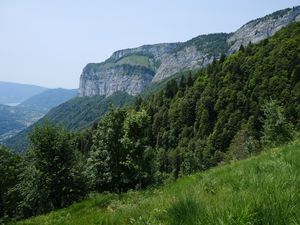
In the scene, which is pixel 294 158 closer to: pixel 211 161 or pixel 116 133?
pixel 116 133

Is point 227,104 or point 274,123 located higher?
point 274,123

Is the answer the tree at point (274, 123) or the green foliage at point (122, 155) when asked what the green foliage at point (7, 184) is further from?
the tree at point (274, 123)

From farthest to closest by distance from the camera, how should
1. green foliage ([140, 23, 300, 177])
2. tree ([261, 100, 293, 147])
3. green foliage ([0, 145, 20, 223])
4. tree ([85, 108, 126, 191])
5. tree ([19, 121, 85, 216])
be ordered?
green foliage ([140, 23, 300, 177])
green foliage ([0, 145, 20, 223])
tree ([19, 121, 85, 216])
tree ([85, 108, 126, 191])
tree ([261, 100, 293, 147])

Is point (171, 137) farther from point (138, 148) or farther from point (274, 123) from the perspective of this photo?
point (274, 123)

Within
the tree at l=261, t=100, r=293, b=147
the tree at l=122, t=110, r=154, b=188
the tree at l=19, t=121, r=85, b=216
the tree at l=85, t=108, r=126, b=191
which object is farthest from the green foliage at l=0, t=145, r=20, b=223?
the tree at l=261, t=100, r=293, b=147

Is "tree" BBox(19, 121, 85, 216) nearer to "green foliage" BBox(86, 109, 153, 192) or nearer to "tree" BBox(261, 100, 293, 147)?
"green foliage" BBox(86, 109, 153, 192)

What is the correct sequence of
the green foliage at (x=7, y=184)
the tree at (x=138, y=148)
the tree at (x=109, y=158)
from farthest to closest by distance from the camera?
the green foliage at (x=7, y=184), the tree at (x=109, y=158), the tree at (x=138, y=148)

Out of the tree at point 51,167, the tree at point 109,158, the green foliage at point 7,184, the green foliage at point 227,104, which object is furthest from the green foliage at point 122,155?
the green foliage at point 227,104

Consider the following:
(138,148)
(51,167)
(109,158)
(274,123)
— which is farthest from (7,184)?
(274,123)

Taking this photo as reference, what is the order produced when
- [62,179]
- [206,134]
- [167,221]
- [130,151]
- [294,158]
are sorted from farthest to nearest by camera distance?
[206,134]
[62,179]
[130,151]
[294,158]
[167,221]

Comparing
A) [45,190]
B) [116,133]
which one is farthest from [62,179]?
[116,133]

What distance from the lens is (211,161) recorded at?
470 ft

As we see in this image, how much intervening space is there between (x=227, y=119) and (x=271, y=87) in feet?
77.5

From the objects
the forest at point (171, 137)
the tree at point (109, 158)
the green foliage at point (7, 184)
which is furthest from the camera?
the green foliage at point (7, 184)
